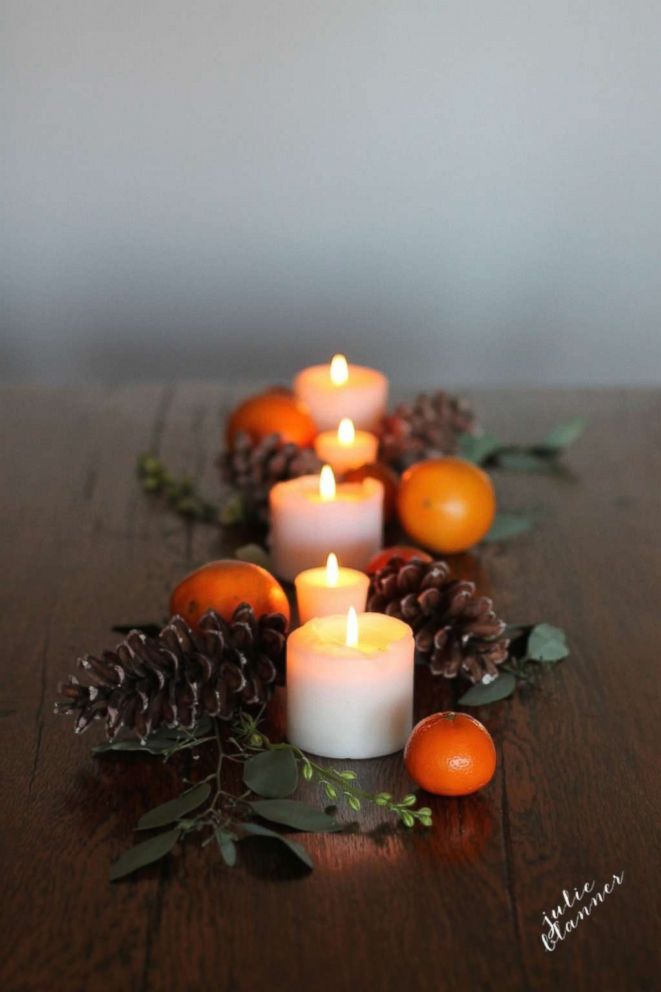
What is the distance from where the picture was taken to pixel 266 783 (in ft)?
2.63

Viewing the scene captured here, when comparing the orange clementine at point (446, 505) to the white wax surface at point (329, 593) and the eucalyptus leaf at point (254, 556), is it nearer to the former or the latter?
the eucalyptus leaf at point (254, 556)

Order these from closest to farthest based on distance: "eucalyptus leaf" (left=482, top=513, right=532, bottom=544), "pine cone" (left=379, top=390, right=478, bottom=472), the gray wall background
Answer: "eucalyptus leaf" (left=482, top=513, right=532, bottom=544) < "pine cone" (left=379, top=390, right=478, bottom=472) < the gray wall background

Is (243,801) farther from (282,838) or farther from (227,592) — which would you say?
(227,592)

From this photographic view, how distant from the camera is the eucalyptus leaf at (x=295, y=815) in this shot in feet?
2.48

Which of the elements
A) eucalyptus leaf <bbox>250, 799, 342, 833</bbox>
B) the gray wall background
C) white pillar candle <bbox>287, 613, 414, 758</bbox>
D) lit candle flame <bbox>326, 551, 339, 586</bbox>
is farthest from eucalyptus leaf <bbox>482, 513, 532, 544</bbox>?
the gray wall background

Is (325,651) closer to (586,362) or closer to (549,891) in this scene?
(549,891)

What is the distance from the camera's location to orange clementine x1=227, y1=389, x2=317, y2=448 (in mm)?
1396

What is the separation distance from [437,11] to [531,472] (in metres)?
1.46

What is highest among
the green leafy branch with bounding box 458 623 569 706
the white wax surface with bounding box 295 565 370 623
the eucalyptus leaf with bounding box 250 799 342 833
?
the white wax surface with bounding box 295 565 370 623

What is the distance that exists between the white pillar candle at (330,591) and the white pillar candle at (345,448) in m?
0.37

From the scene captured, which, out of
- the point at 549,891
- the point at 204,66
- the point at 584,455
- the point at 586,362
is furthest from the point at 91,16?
the point at 549,891

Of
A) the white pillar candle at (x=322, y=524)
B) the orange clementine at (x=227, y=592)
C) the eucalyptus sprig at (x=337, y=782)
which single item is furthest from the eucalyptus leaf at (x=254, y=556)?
the eucalyptus sprig at (x=337, y=782)

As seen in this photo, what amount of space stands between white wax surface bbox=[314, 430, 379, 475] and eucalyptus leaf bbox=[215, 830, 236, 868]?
664 millimetres

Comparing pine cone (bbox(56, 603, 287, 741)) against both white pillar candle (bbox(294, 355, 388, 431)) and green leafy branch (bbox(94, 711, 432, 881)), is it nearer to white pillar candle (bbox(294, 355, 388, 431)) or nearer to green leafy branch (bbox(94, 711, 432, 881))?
green leafy branch (bbox(94, 711, 432, 881))
